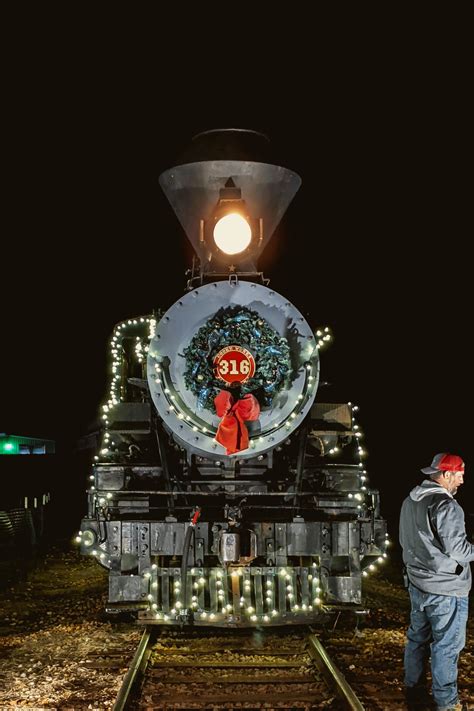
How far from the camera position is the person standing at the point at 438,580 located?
4680 mm

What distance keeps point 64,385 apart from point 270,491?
33.1 m

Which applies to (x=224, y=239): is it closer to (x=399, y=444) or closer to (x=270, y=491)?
(x=270, y=491)

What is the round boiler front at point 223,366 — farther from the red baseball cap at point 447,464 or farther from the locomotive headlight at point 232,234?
the red baseball cap at point 447,464

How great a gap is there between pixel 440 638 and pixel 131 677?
1.92 m

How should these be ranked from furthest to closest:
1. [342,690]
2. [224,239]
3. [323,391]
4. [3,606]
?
1. [3,606]
2. [323,391]
3. [224,239]
4. [342,690]

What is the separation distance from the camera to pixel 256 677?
538 centimetres

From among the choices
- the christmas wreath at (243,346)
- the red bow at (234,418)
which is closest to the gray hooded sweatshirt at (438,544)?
the red bow at (234,418)

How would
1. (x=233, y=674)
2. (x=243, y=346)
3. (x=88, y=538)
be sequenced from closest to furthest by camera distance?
(x=233, y=674)
(x=88, y=538)
(x=243, y=346)

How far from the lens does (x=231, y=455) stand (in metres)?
6.40

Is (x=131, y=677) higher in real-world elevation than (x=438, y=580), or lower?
lower

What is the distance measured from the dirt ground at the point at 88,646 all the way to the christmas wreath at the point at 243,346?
2049 millimetres

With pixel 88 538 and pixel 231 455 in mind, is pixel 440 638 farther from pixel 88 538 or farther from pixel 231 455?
pixel 88 538

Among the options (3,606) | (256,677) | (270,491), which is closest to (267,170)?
(270,491)

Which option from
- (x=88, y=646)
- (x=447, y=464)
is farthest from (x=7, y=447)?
(x=447, y=464)
